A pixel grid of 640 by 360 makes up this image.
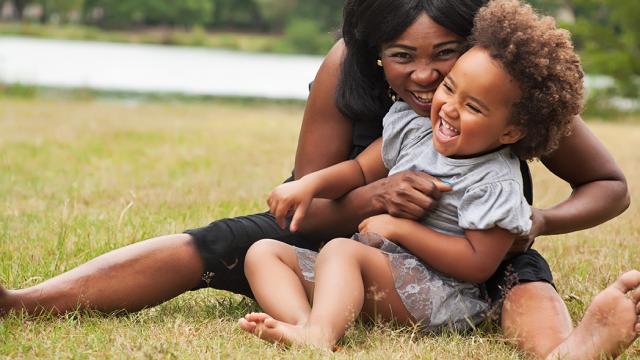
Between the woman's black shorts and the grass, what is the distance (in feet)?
0.41

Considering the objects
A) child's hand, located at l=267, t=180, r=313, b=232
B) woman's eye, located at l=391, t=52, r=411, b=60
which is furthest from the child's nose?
child's hand, located at l=267, t=180, r=313, b=232

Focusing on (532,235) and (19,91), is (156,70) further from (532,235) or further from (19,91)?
(532,235)

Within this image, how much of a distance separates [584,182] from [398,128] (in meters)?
0.72

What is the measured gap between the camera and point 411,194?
3.02 meters

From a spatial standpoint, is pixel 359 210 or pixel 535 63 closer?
pixel 535 63

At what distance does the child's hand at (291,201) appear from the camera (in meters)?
3.09

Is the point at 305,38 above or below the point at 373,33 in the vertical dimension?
below

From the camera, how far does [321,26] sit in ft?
101

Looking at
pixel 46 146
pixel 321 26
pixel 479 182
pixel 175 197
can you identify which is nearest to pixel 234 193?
pixel 175 197

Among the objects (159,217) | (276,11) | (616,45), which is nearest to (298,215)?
(159,217)

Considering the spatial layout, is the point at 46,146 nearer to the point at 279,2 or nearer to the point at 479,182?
the point at 479,182

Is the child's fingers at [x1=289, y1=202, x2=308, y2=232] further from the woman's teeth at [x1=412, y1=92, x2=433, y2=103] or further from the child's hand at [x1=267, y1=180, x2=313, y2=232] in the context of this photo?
the woman's teeth at [x1=412, y1=92, x2=433, y2=103]

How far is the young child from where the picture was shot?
2869 mm

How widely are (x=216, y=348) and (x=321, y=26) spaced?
92.8 ft
